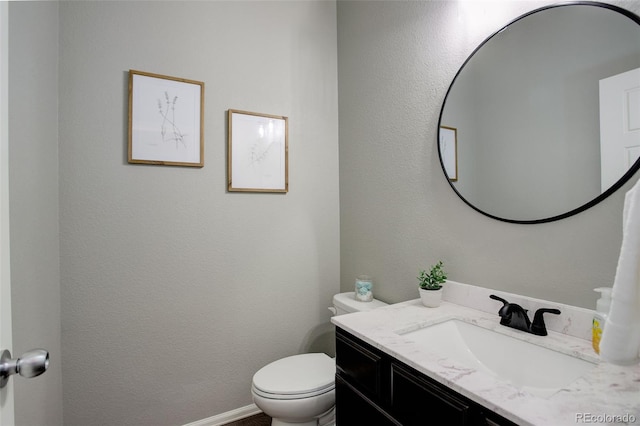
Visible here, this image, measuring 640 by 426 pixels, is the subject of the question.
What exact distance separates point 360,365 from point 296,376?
23.8 inches

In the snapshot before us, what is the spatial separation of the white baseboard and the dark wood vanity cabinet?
36.2 inches

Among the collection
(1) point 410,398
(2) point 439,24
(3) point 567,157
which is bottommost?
(1) point 410,398

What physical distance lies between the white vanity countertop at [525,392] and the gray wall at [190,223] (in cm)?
96

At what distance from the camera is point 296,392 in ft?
4.58

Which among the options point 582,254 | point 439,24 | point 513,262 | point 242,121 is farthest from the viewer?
point 242,121

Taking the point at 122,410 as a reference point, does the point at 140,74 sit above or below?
above

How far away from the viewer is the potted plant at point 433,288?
1307mm

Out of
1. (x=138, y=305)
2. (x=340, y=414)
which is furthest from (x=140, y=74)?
(x=340, y=414)

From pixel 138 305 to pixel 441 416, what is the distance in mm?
1547

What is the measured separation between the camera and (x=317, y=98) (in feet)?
6.97

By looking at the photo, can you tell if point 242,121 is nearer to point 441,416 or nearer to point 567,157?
point 567,157

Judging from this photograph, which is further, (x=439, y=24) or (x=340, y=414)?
(x=439, y=24)

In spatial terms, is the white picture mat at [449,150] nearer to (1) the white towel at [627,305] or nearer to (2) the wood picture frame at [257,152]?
(1) the white towel at [627,305]

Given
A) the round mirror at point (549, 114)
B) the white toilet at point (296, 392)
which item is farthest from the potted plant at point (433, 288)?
the white toilet at point (296, 392)
